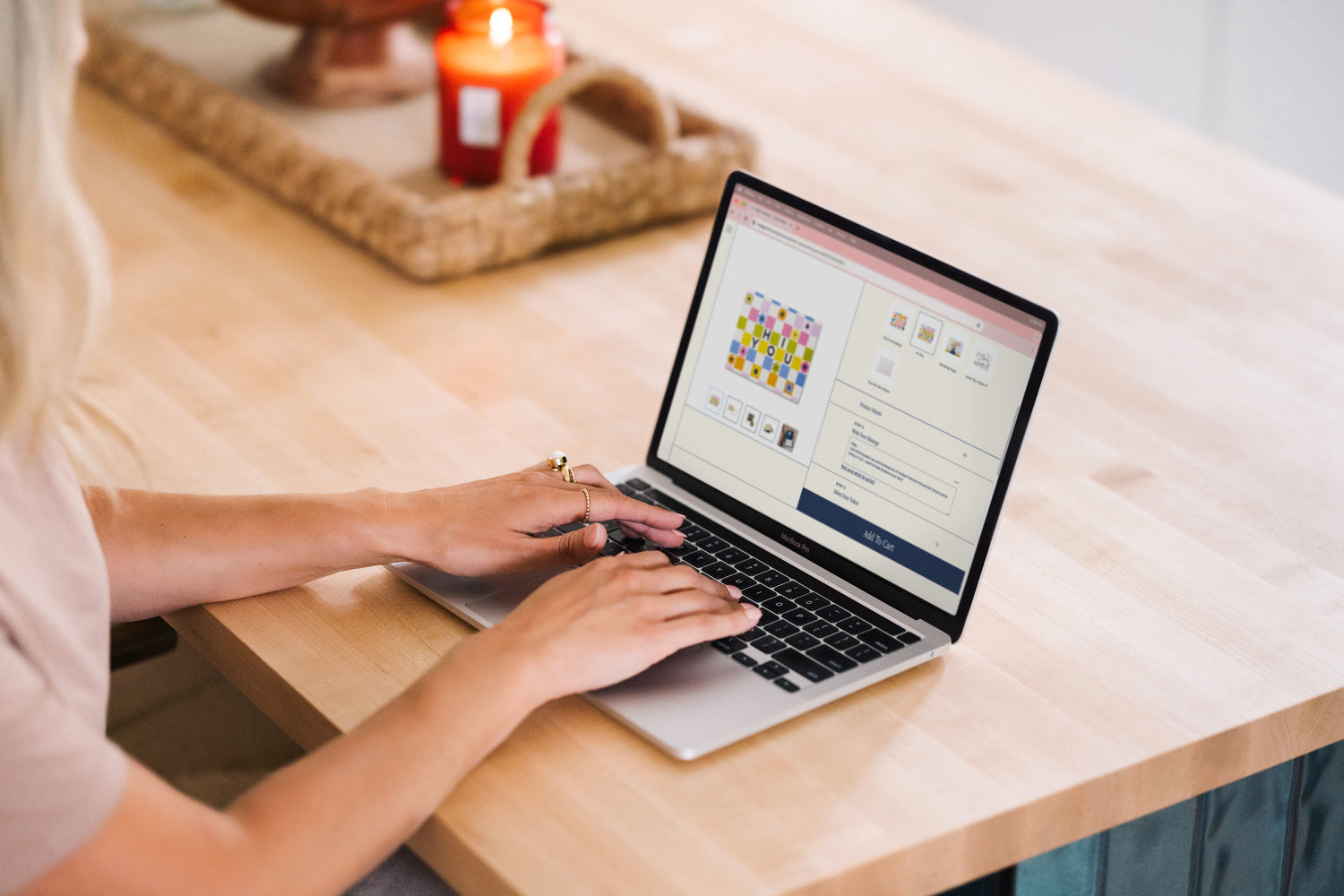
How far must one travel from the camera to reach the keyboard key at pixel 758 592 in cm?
100

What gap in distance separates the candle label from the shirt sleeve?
97 cm

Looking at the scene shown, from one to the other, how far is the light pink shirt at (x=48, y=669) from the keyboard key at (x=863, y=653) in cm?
45

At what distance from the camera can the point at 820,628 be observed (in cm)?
98

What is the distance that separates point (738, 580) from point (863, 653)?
114 millimetres

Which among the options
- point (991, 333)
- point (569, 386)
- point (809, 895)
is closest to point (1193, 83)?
point (569, 386)

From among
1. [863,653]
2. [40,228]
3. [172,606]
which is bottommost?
[172,606]

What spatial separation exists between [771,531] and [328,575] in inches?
12.5

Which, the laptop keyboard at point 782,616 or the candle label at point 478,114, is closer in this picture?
the laptop keyboard at point 782,616

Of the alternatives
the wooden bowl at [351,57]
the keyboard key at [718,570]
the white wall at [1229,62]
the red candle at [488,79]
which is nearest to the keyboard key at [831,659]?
the keyboard key at [718,570]

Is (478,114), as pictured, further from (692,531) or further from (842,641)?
(842,641)

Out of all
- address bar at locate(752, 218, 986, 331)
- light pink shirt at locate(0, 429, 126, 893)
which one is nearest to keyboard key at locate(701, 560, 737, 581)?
address bar at locate(752, 218, 986, 331)

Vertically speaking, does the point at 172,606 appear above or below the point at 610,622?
below

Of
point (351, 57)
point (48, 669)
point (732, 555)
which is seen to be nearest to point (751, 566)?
point (732, 555)

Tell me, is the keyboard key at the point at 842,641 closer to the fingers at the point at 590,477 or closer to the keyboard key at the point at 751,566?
Result: the keyboard key at the point at 751,566
